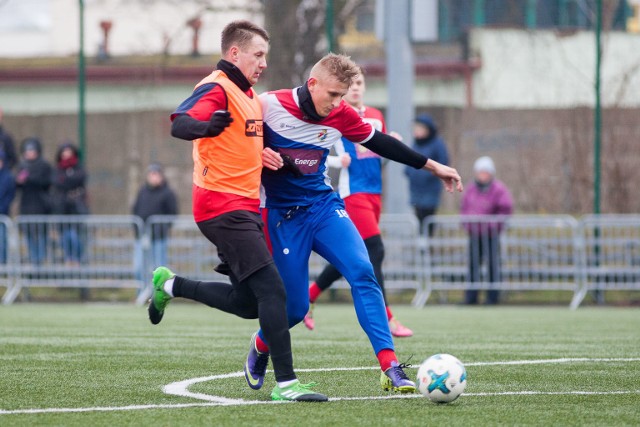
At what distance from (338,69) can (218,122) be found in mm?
887

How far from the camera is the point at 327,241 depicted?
6.57 m

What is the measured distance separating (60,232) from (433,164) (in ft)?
35.4

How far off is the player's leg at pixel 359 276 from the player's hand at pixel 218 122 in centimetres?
100

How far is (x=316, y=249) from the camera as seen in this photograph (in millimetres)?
6668

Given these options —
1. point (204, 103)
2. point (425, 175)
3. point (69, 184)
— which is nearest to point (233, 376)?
point (204, 103)

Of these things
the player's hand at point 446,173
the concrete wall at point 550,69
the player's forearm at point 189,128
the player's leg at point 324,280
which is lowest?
the player's leg at point 324,280

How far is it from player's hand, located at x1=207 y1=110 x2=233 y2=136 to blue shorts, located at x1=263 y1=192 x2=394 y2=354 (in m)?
0.91

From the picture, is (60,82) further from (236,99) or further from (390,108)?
(236,99)

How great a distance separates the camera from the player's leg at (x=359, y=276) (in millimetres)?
6281

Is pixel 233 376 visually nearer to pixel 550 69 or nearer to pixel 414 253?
pixel 414 253

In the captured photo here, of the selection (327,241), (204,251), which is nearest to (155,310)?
(327,241)

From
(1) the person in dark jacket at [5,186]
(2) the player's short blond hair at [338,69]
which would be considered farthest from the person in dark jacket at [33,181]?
(2) the player's short blond hair at [338,69]

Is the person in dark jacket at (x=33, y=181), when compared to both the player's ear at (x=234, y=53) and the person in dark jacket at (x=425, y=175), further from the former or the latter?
the player's ear at (x=234, y=53)

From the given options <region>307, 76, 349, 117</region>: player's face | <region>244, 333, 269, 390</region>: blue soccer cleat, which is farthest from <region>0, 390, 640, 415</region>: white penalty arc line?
<region>307, 76, 349, 117</region>: player's face
